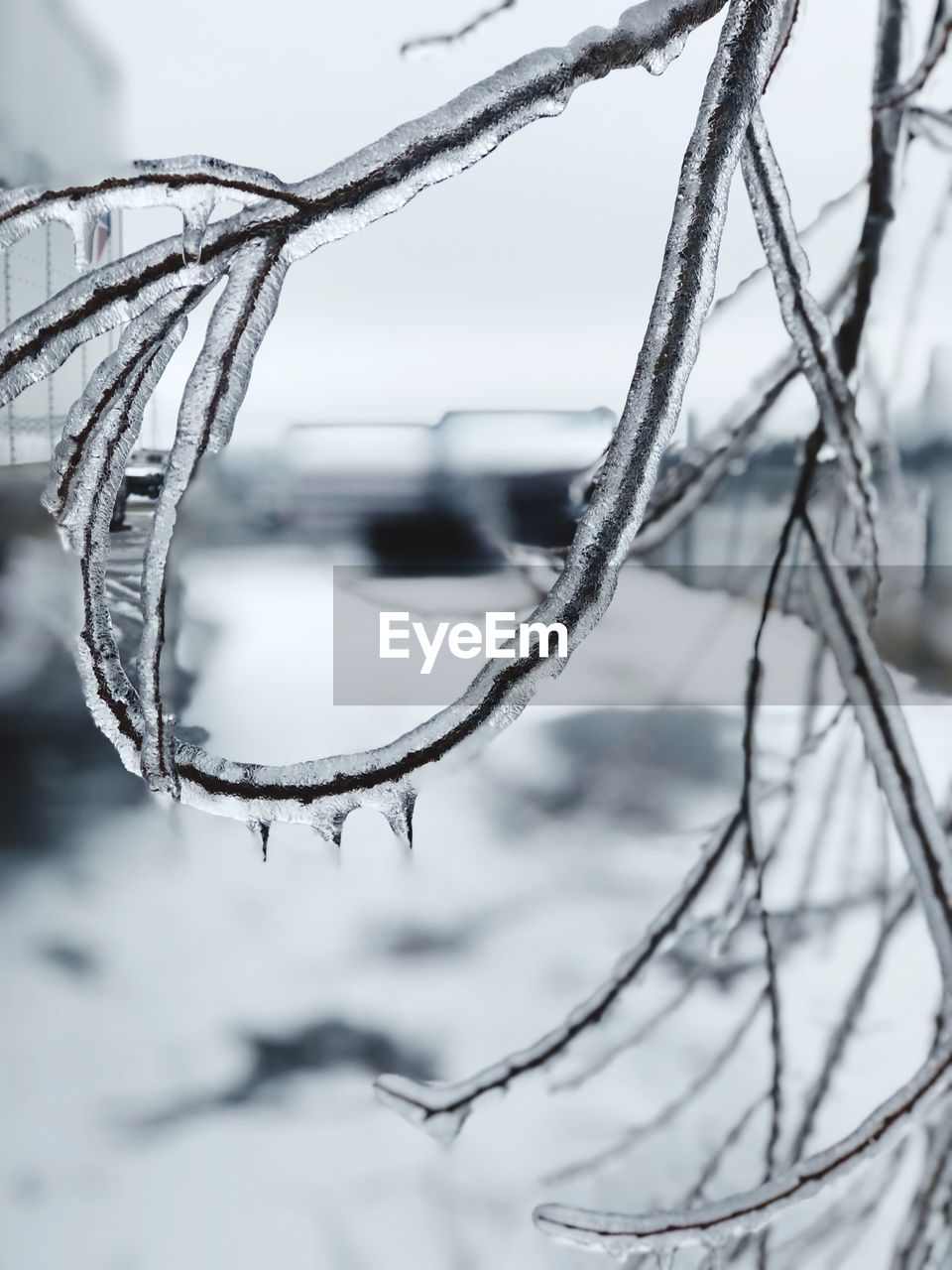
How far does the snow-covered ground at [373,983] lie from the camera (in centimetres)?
126

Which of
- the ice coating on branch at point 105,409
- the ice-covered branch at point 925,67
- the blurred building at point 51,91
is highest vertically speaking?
the blurred building at point 51,91

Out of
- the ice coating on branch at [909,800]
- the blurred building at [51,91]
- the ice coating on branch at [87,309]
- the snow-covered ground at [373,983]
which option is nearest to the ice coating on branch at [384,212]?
the ice coating on branch at [87,309]

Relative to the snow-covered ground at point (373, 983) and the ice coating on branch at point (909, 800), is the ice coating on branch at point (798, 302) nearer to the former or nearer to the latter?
the ice coating on branch at point (909, 800)

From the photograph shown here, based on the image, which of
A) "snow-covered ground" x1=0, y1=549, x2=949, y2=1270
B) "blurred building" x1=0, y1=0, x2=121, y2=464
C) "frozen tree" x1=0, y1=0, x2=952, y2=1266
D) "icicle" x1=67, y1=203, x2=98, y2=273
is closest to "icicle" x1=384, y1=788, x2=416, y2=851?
"frozen tree" x1=0, y1=0, x2=952, y2=1266

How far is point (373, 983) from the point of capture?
149cm

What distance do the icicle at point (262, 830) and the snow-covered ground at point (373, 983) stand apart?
109 cm

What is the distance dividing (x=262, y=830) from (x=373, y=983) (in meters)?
1.41

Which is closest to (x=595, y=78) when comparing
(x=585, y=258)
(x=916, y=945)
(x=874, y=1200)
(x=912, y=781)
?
(x=912, y=781)

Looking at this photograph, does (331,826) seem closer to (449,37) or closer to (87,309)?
(87,309)

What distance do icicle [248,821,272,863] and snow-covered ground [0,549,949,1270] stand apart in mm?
1086

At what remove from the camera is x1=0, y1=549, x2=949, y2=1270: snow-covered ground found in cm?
126

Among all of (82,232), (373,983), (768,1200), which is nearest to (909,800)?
(768,1200)

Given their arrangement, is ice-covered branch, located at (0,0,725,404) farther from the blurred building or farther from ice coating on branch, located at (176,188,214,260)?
the blurred building

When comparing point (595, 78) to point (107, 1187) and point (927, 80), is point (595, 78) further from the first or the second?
point (107, 1187)
